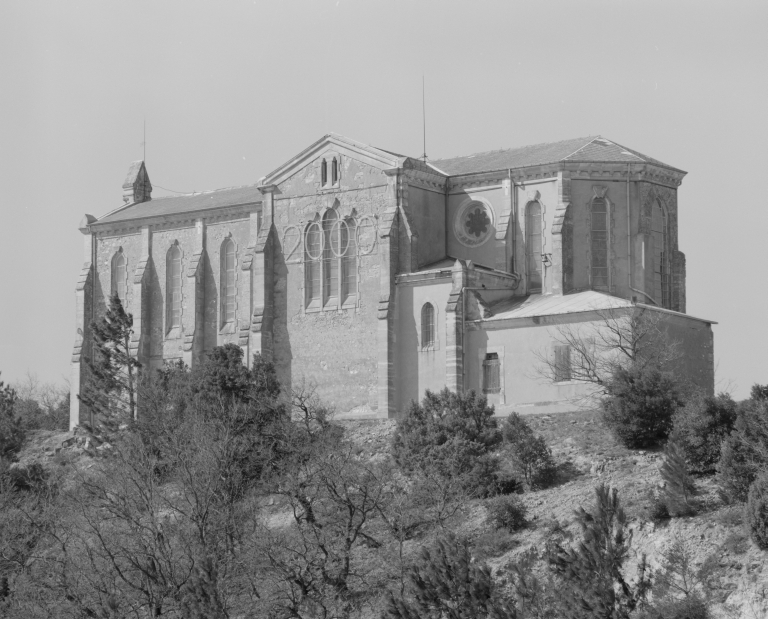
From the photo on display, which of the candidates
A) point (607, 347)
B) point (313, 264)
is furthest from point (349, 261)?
point (607, 347)

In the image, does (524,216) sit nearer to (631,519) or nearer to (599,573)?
(631,519)

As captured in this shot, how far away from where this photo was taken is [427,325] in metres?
71.4

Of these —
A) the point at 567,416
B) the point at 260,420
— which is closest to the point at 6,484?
the point at 260,420

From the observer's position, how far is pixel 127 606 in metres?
54.0

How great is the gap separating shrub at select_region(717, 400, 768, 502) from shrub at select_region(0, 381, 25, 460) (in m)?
35.6

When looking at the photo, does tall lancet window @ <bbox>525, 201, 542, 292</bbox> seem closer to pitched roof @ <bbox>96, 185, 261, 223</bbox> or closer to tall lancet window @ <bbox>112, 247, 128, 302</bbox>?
pitched roof @ <bbox>96, 185, 261, 223</bbox>

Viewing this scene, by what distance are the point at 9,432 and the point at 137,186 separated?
1718 centimetres

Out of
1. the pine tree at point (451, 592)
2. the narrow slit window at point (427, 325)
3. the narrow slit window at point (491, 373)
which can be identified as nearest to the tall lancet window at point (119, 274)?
the narrow slit window at point (427, 325)

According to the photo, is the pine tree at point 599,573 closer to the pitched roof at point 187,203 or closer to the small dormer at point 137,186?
the pitched roof at point 187,203

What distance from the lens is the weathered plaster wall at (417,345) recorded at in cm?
7075

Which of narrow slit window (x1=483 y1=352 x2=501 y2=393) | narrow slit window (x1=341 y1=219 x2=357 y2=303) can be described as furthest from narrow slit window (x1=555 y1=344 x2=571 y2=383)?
narrow slit window (x1=341 y1=219 x2=357 y2=303)

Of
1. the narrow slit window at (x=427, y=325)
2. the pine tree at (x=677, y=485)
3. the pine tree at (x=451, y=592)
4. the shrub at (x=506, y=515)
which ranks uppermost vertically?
the narrow slit window at (x=427, y=325)

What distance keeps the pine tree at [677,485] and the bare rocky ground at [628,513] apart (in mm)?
333

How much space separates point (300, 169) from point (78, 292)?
648 inches
